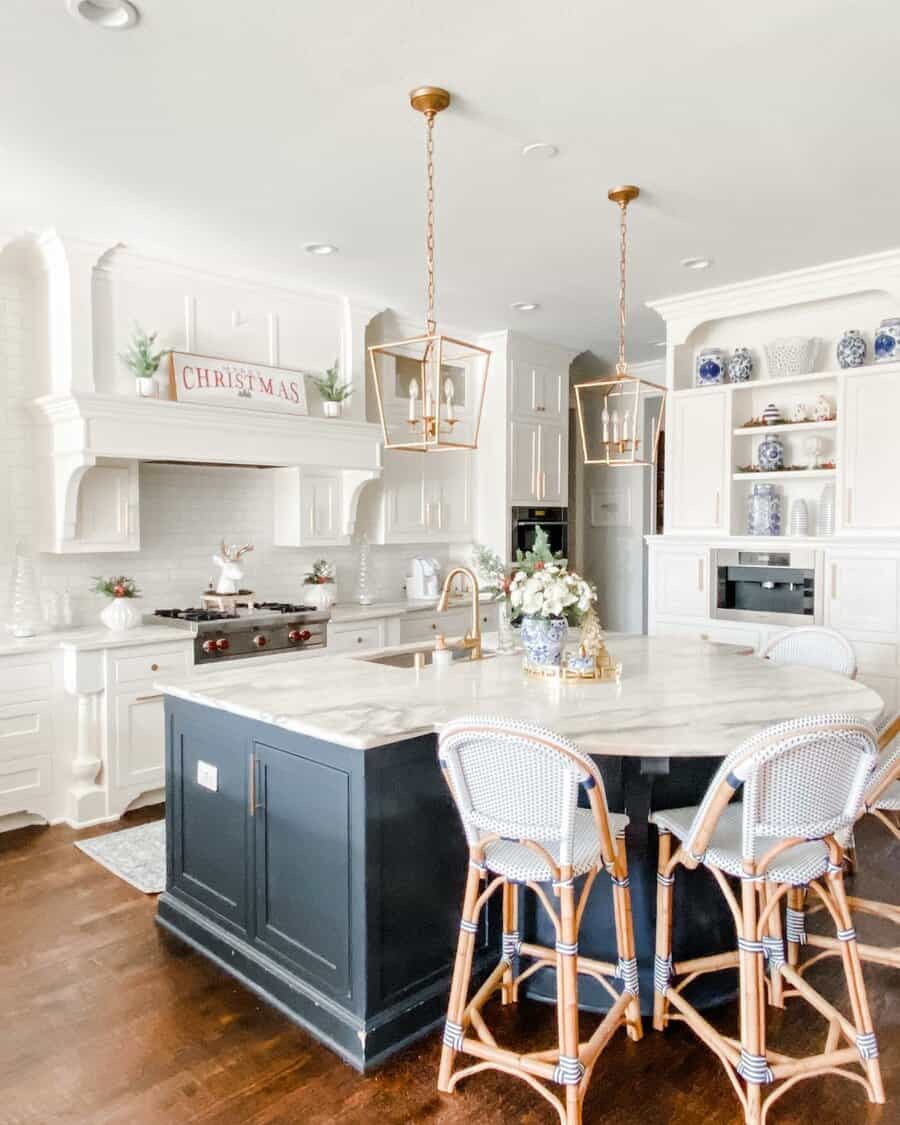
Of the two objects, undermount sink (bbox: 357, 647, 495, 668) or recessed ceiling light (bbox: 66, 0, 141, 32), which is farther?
undermount sink (bbox: 357, 647, 495, 668)

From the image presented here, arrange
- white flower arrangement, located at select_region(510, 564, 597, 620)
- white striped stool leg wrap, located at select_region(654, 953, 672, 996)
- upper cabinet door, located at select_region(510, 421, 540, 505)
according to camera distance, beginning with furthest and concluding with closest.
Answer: upper cabinet door, located at select_region(510, 421, 540, 505) < white flower arrangement, located at select_region(510, 564, 597, 620) < white striped stool leg wrap, located at select_region(654, 953, 672, 996)

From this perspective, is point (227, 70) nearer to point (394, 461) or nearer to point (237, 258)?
point (237, 258)

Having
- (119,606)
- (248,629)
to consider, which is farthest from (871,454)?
(119,606)

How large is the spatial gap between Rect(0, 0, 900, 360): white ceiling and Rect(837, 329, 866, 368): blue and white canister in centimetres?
49

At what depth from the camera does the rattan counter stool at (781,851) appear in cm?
194

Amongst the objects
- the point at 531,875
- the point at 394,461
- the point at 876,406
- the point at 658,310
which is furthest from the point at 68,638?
the point at 876,406

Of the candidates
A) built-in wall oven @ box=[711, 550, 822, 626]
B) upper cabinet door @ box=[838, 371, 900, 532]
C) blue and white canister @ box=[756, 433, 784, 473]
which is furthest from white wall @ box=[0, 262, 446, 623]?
upper cabinet door @ box=[838, 371, 900, 532]

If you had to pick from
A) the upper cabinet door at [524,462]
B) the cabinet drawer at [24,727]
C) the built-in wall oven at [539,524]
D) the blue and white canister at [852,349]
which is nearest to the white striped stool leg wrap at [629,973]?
the cabinet drawer at [24,727]

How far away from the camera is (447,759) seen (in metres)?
2.07

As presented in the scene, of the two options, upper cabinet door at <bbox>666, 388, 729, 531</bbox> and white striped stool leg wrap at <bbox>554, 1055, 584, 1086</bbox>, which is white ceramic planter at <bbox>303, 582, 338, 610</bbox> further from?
white striped stool leg wrap at <bbox>554, 1055, 584, 1086</bbox>

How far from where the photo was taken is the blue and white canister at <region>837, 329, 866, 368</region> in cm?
471

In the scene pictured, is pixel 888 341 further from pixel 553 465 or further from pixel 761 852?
pixel 761 852

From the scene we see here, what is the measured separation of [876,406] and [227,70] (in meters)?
3.54

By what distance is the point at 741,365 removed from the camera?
5.19 metres
